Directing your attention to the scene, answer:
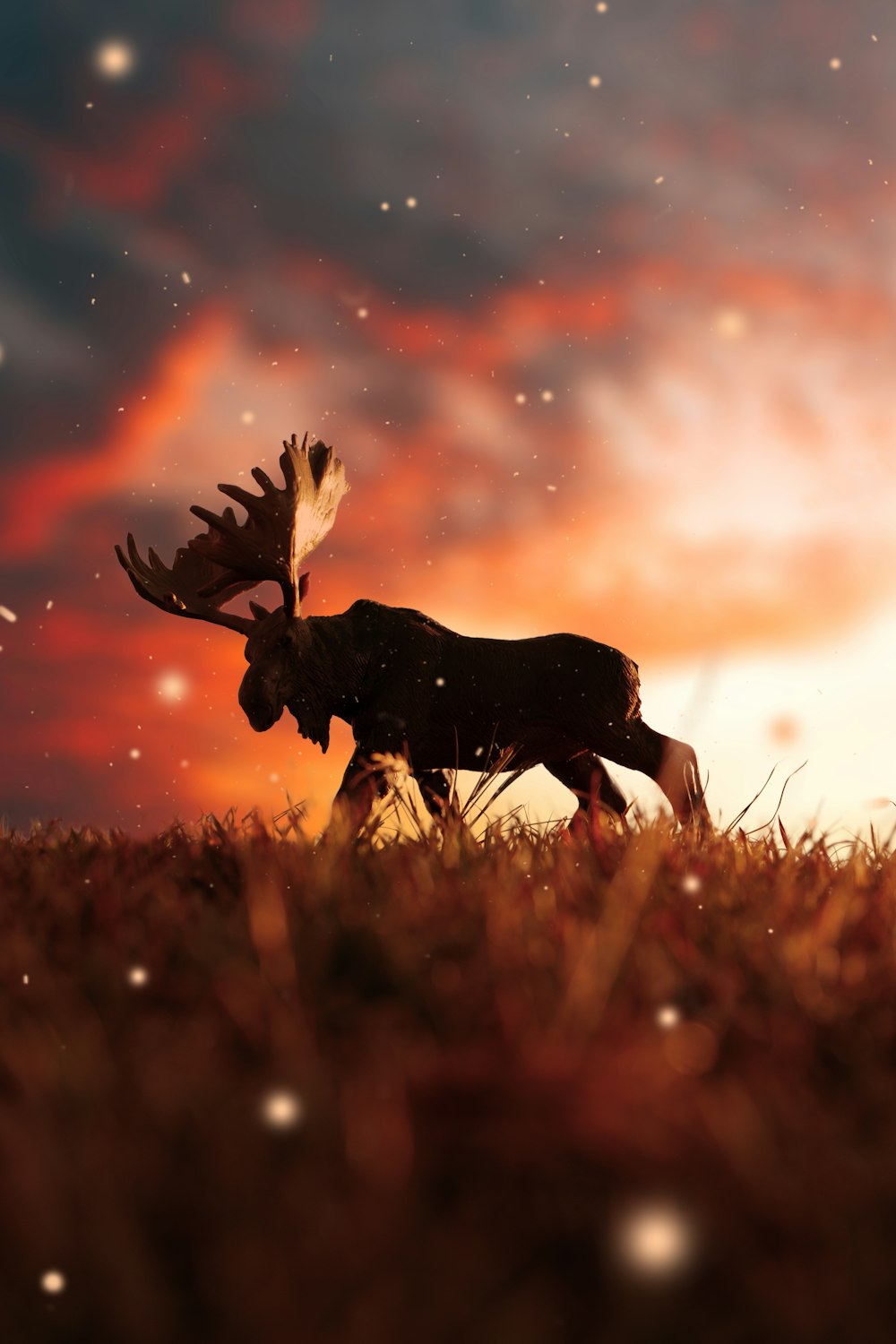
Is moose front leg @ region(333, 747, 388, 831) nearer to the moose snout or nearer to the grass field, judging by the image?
the moose snout

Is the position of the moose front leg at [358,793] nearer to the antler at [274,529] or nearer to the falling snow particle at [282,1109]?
the antler at [274,529]

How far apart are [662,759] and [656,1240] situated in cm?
400

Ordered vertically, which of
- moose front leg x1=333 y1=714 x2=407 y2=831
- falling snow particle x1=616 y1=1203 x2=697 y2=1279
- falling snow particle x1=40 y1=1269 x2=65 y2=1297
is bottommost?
falling snow particle x1=40 y1=1269 x2=65 y2=1297

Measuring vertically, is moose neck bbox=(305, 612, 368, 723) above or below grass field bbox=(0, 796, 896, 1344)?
above

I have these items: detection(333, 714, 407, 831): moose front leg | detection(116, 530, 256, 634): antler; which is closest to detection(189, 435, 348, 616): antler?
detection(116, 530, 256, 634): antler

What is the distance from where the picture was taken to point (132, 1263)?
0.72 m

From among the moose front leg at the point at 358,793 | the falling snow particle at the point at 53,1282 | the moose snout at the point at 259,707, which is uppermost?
the moose snout at the point at 259,707

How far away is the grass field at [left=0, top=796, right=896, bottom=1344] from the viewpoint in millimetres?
733

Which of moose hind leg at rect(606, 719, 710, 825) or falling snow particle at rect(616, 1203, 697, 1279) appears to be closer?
falling snow particle at rect(616, 1203, 697, 1279)

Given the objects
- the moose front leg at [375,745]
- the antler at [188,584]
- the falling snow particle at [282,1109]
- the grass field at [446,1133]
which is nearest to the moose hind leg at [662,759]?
the moose front leg at [375,745]

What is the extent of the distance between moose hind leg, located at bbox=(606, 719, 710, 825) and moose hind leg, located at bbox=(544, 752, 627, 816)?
477 millimetres

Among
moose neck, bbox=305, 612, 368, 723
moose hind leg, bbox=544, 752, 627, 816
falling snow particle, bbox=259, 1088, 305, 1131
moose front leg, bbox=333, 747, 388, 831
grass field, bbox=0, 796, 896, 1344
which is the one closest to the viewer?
grass field, bbox=0, 796, 896, 1344

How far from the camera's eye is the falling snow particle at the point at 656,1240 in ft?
2.60

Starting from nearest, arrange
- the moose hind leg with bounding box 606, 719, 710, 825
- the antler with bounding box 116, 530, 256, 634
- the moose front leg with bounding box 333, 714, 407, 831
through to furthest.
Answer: the moose front leg with bounding box 333, 714, 407, 831 < the moose hind leg with bounding box 606, 719, 710, 825 < the antler with bounding box 116, 530, 256, 634
